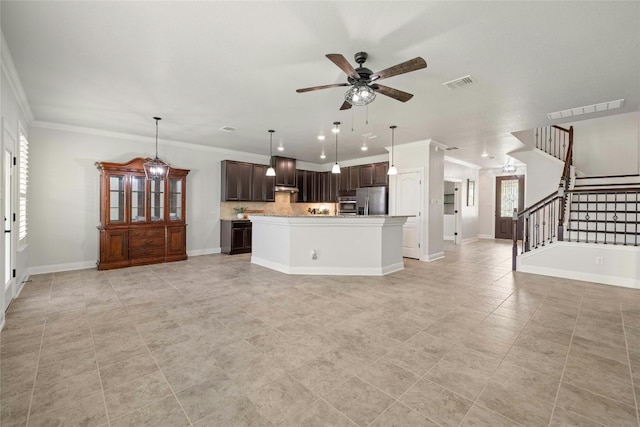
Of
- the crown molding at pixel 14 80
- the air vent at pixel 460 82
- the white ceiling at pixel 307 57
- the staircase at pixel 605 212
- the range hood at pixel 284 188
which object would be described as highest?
the white ceiling at pixel 307 57

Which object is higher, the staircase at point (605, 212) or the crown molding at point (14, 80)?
the crown molding at point (14, 80)

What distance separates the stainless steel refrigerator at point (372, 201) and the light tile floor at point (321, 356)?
137 inches

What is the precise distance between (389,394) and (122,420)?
1.64m

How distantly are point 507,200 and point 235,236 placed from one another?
32.8ft

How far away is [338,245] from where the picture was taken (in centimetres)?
518

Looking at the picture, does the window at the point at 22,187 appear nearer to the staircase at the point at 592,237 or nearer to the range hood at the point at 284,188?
the range hood at the point at 284,188

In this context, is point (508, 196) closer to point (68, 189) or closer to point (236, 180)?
Result: point (236, 180)

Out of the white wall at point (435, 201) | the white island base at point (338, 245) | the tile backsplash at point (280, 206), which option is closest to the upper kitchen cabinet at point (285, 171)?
the tile backsplash at point (280, 206)

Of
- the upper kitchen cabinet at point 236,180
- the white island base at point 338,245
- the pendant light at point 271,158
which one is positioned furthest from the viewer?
the upper kitchen cabinet at point 236,180

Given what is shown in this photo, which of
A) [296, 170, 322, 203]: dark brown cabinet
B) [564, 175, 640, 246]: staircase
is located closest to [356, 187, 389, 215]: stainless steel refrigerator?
[296, 170, 322, 203]: dark brown cabinet

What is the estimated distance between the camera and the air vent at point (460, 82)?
3457 millimetres

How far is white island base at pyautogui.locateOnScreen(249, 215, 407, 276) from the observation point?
5121 mm

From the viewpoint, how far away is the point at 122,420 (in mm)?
1691

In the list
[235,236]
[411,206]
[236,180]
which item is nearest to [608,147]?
[411,206]
